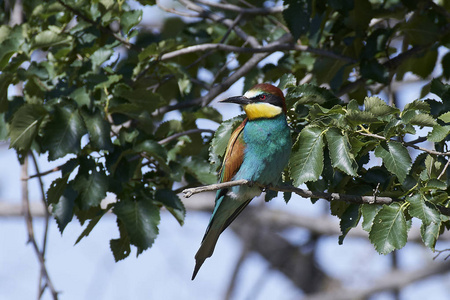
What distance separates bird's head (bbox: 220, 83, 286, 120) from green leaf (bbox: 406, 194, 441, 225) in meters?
0.73

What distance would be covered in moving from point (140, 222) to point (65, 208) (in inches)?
12.3

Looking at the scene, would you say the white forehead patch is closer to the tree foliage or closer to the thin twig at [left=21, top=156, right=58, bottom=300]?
the tree foliage

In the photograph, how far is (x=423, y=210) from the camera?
6.86 feet

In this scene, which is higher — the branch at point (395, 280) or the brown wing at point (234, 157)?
the brown wing at point (234, 157)

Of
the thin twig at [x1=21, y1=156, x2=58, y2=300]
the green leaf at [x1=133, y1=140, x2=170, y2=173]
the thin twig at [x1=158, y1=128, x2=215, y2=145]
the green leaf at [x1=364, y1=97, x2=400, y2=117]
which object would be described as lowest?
the thin twig at [x1=21, y1=156, x2=58, y2=300]

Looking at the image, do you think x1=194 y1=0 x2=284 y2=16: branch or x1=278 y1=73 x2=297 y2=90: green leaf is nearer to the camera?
x1=278 y1=73 x2=297 y2=90: green leaf

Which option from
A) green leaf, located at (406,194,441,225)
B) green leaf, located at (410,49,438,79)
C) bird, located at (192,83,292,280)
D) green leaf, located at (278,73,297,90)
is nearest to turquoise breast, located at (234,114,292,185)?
bird, located at (192,83,292,280)

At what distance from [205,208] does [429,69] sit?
3577mm

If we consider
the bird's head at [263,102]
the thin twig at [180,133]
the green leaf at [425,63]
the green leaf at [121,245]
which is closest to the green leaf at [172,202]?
the green leaf at [121,245]

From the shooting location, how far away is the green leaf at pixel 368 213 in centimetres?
224

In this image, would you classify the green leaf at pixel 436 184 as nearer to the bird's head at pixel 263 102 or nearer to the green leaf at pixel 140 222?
the bird's head at pixel 263 102

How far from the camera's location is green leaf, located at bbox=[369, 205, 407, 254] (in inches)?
83.8

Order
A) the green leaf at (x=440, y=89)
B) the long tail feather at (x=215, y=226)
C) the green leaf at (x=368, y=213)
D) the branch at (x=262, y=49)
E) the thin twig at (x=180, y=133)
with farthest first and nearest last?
the branch at (x=262, y=49), the thin twig at (x=180, y=133), the long tail feather at (x=215, y=226), the green leaf at (x=440, y=89), the green leaf at (x=368, y=213)

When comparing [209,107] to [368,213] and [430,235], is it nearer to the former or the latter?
[368,213]
